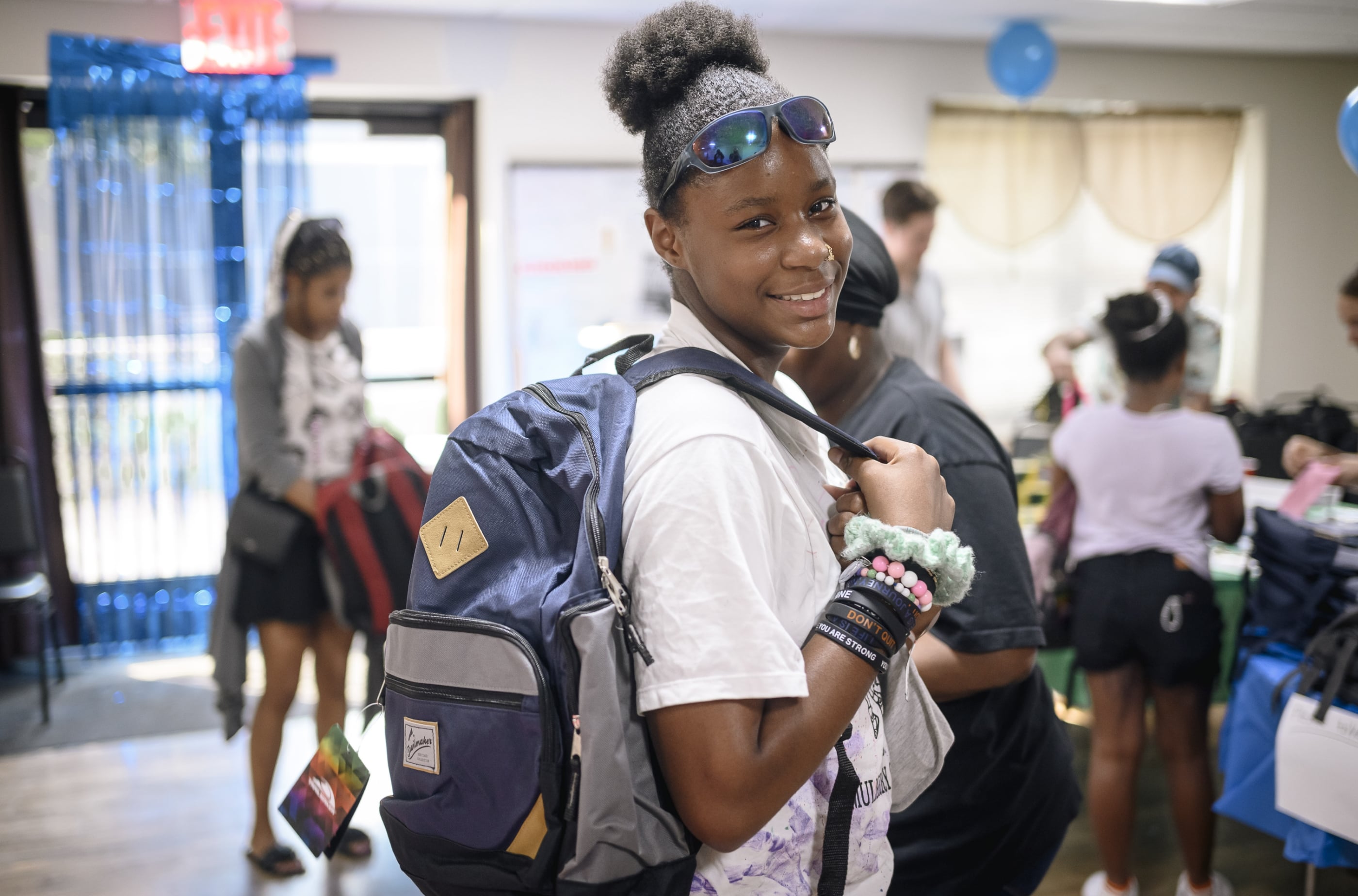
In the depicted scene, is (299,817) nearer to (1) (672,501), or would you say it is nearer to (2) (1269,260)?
(1) (672,501)

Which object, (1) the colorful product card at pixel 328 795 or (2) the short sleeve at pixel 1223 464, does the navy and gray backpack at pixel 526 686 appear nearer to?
(1) the colorful product card at pixel 328 795

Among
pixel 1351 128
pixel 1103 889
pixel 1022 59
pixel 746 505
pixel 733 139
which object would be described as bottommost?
pixel 1103 889

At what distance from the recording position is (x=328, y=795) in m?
1.05

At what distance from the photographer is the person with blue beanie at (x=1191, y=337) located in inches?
160

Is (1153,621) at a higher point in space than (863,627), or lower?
lower

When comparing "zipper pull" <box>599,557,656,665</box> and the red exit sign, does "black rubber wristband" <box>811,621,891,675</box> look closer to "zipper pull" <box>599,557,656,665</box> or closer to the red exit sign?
"zipper pull" <box>599,557,656,665</box>

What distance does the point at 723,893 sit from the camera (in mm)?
913

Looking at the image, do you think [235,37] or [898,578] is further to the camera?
[235,37]

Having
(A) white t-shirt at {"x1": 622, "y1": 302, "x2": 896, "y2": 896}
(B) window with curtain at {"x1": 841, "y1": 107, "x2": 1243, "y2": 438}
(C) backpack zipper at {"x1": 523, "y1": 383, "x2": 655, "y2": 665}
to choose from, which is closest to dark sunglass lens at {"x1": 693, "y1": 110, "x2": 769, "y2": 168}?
(A) white t-shirt at {"x1": 622, "y1": 302, "x2": 896, "y2": 896}

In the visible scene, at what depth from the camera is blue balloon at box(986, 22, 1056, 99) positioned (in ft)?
17.7

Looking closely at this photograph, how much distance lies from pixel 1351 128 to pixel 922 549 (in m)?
2.99

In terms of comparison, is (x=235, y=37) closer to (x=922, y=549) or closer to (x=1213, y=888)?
(x=922, y=549)

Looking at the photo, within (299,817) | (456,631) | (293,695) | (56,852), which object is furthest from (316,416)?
(456,631)

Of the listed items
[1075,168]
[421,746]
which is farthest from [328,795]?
[1075,168]
